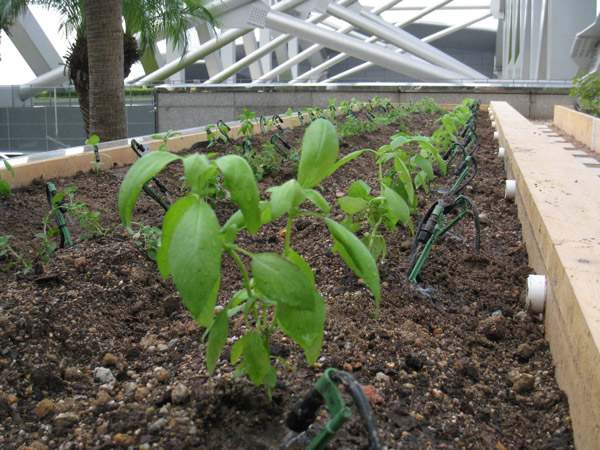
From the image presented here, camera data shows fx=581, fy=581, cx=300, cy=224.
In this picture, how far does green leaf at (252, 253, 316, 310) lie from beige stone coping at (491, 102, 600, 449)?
1.68 ft

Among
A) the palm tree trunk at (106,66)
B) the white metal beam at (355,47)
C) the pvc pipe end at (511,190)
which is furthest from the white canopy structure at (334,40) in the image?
the pvc pipe end at (511,190)

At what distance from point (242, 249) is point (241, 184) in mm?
120

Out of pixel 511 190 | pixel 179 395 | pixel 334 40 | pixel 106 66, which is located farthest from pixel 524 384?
pixel 334 40

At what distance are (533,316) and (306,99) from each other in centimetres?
1189

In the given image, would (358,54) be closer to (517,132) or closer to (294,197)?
(517,132)

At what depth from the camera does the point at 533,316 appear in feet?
5.80

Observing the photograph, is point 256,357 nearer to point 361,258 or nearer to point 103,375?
point 361,258

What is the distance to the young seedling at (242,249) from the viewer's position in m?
0.78

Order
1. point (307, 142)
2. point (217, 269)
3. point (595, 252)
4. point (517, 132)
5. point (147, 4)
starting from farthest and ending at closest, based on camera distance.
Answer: point (147, 4) < point (517, 132) < point (595, 252) < point (307, 142) < point (217, 269)

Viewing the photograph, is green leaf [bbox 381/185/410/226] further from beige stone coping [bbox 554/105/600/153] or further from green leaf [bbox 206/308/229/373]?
beige stone coping [bbox 554/105/600/153]

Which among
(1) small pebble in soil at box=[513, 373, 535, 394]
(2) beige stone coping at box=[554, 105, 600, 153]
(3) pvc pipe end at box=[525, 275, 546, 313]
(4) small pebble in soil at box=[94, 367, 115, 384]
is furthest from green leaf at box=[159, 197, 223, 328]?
(2) beige stone coping at box=[554, 105, 600, 153]

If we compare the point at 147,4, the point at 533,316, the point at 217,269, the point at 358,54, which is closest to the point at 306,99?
the point at 147,4

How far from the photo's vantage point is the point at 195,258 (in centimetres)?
78

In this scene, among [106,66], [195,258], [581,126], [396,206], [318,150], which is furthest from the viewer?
[581,126]
